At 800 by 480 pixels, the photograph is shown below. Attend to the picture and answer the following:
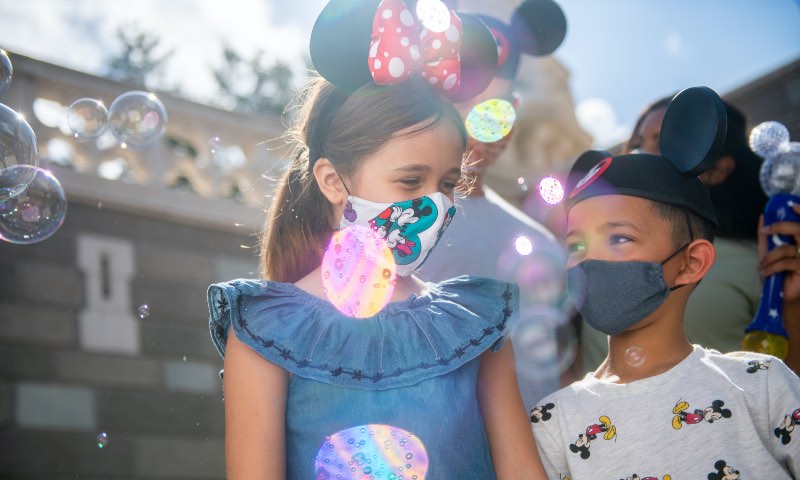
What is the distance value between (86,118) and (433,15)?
7.01 feet

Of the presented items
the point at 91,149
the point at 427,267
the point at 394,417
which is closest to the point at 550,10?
the point at 427,267

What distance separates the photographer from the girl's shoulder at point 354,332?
2.27 meters

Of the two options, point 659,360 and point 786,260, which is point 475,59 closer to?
point 659,360

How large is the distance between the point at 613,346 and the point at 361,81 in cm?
115

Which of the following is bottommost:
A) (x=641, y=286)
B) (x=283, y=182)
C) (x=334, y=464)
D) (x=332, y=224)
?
(x=334, y=464)

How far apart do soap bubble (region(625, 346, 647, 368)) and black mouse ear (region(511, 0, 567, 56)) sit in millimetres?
1757

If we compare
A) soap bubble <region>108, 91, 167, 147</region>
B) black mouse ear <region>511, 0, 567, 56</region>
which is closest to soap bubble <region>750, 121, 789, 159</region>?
black mouse ear <region>511, 0, 567, 56</region>

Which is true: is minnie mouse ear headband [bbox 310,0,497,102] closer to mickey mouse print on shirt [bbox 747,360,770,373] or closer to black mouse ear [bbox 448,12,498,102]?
black mouse ear [bbox 448,12,498,102]

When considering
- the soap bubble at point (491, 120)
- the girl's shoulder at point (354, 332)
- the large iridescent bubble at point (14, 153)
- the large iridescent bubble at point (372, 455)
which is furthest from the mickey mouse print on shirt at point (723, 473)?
the large iridescent bubble at point (14, 153)

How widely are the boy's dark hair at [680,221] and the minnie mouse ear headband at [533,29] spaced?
1356 mm

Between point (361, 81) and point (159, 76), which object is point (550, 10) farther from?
point (159, 76)

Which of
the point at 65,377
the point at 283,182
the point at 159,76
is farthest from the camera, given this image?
the point at 159,76

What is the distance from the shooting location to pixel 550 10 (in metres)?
3.84

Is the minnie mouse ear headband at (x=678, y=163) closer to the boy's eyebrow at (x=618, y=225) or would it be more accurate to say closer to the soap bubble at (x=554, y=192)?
the boy's eyebrow at (x=618, y=225)
